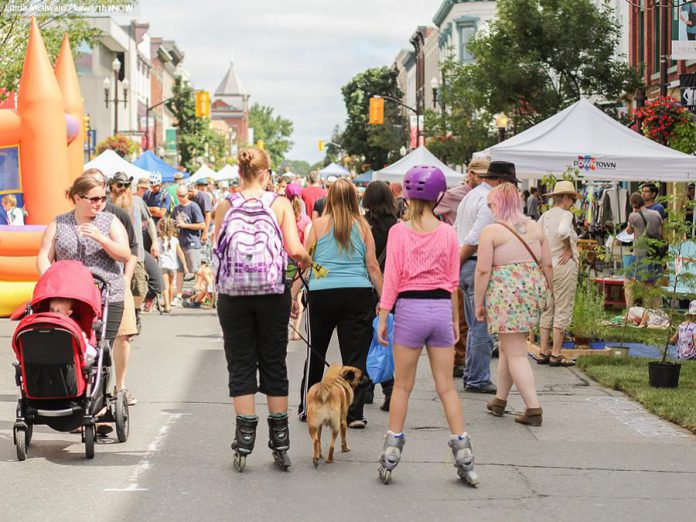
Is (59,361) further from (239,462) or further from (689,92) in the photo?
(689,92)

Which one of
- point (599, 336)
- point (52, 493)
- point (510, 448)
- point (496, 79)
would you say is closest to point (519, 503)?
point (510, 448)

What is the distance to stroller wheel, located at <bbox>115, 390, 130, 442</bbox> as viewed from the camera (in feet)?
27.8

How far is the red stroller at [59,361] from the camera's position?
7.73 m

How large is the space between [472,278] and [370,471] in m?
3.85

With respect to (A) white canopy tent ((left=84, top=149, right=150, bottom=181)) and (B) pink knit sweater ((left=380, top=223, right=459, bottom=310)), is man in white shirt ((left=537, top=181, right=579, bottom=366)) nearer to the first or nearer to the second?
(B) pink knit sweater ((left=380, top=223, right=459, bottom=310))

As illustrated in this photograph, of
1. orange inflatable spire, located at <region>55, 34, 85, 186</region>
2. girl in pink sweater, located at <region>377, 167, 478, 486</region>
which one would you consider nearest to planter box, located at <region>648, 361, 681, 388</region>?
girl in pink sweater, located at <region>377, 167, 478, 486</region>

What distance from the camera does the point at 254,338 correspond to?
25.2 ft

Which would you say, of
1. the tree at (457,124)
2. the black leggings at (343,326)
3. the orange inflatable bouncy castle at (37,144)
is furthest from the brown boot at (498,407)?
the tree at (457,124)

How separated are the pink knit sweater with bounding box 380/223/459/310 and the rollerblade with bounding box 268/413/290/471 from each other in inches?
36.8

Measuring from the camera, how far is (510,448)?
8.61m

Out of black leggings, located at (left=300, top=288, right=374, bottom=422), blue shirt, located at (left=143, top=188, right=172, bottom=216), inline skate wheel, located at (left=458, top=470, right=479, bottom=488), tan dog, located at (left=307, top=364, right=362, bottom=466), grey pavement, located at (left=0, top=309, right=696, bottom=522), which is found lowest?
grey pavement, located at (left=0, top=309, right=696, bottom=522)

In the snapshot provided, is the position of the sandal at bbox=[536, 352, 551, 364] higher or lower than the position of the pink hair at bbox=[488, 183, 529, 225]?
lower

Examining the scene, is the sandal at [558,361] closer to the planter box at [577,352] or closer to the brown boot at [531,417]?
the planter box at [577,352]

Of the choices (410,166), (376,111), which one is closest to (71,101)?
(410,166)
